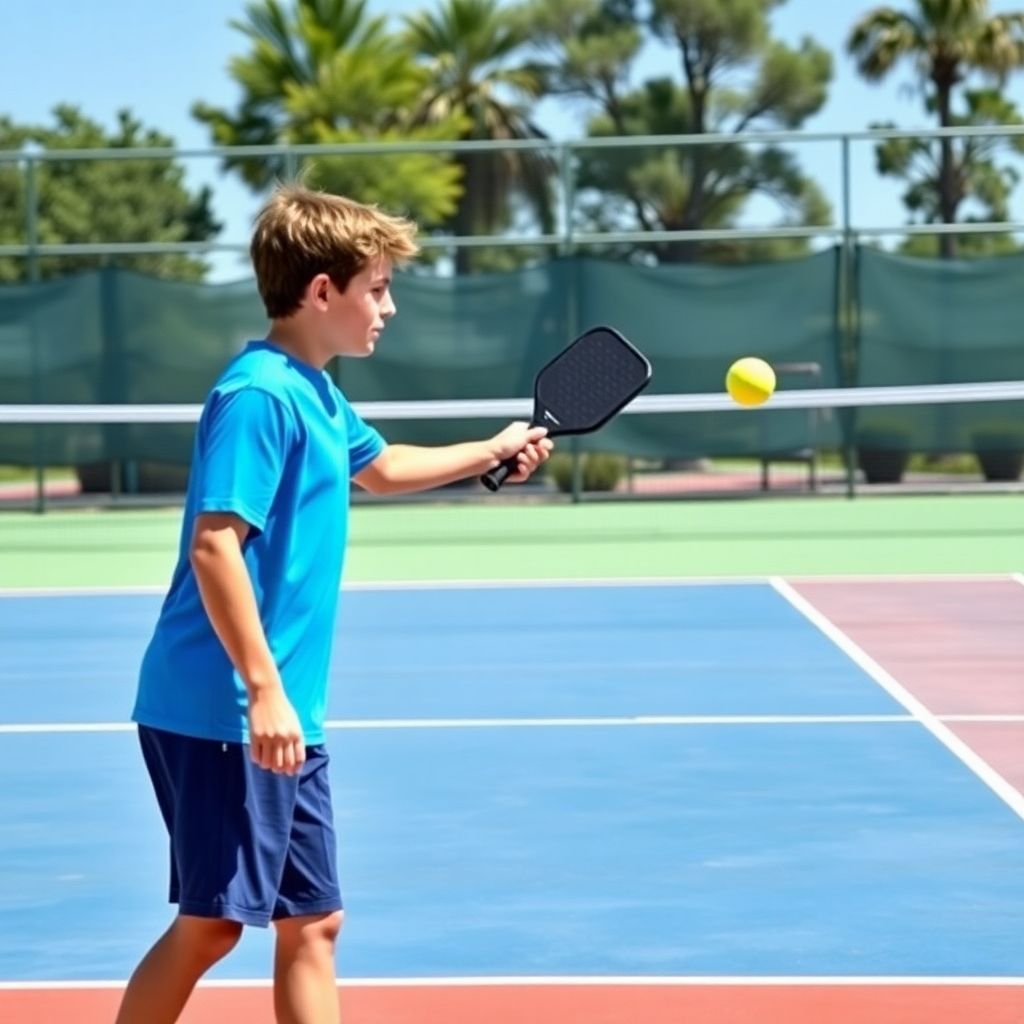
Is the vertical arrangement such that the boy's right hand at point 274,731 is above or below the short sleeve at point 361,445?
below

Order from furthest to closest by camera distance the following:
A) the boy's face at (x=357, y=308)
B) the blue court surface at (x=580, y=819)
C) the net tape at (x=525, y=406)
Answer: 1. the net tape at (x=525, y=406)
2. the blue court surface at (x=580, y=819)
3. the boy's face at (x=357, y=308)

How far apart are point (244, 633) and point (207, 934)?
0.52m

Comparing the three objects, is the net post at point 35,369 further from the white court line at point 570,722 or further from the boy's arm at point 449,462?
the boy's arm at point 449,462

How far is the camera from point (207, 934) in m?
3.79

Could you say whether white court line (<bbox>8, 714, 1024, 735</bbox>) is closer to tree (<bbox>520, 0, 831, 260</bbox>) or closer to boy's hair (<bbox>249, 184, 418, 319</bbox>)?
boy's hair (<bbox>249, 184, 418, 319</bbox>)

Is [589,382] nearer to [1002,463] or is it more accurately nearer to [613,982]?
[613,982]

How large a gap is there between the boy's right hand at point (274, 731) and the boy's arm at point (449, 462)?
72 cm

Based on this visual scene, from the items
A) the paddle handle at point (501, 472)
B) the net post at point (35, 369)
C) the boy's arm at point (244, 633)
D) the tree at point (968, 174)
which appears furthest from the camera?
the tree at point (968, 174)

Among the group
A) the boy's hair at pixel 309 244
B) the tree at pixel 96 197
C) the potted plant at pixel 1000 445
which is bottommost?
the potted plant at pixel 1000 445

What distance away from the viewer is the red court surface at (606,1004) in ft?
15.0

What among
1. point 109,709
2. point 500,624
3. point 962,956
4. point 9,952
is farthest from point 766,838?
point 500,624

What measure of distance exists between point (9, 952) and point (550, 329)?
44.0 feet

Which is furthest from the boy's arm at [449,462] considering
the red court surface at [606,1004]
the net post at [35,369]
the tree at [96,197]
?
the tree at [96,197]

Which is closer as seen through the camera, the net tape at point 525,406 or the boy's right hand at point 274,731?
the boy's right hand at point 274,731
